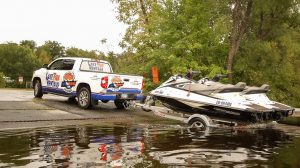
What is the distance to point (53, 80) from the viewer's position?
53.6ft

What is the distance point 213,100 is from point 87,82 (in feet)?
18.8

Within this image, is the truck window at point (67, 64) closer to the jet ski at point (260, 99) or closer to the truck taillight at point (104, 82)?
the truck taillight at point (104, 82)

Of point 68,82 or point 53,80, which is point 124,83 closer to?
point 68,82

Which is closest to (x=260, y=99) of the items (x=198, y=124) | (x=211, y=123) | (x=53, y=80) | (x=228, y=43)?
(x=211, y=123)

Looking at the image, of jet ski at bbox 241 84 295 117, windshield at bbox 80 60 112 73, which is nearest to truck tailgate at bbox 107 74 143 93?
windshield at bbox 80 60 112 73

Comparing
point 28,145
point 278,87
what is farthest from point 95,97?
point 278,87

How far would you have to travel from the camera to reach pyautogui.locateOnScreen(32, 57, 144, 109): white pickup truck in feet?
47.0

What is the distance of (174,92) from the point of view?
38.1 feet

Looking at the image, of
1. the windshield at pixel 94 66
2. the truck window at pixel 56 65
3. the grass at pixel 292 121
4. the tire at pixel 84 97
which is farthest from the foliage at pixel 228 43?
the tire at pixel 84 97

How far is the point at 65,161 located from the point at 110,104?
1137cm

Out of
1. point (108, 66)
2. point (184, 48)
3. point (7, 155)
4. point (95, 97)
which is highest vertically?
point (184, 48)

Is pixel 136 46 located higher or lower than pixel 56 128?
higher

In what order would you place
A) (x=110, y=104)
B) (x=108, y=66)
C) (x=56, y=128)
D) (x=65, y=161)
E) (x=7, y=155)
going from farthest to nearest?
1. (x=110, y=104)
2. (x=108, y=66)
3. (x=56, y=128)
4. (x=7, y=155)
5. (x=65, y=161)

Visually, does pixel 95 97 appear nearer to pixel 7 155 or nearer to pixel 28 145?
pixel 28 145
